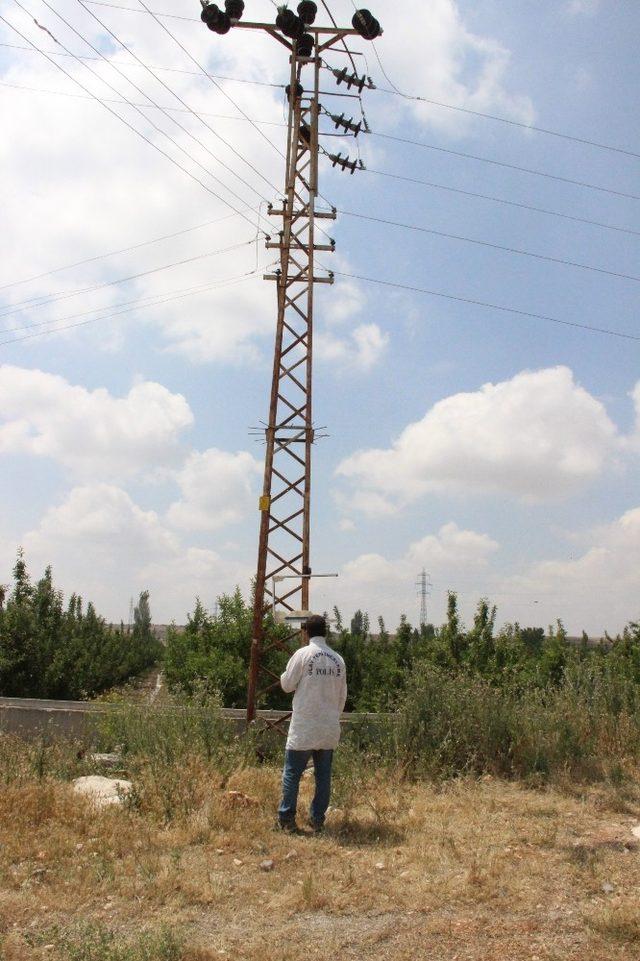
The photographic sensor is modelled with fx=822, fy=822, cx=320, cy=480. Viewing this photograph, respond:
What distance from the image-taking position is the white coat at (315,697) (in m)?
6.92

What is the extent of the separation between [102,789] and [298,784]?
194 cm

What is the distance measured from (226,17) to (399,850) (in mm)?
11710

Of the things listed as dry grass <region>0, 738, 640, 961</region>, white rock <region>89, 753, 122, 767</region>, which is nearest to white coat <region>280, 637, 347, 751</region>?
dry grass <region>0, 738, 640, 961</region>

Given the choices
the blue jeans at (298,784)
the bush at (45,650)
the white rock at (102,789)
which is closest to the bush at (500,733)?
the blue jeans at (298,784)

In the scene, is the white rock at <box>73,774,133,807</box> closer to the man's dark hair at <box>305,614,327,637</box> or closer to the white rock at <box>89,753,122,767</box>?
the white rock at <box>89,753,122,767</box>

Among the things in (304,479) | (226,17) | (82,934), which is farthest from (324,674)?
(226,17)

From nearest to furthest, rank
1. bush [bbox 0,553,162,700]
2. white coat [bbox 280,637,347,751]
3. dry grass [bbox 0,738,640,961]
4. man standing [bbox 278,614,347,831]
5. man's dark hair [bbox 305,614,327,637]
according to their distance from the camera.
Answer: dry grass [bbox 0,738,640,961]
man standing [bbox 278,614,347,831]
white coat [bbox 280,637,347,751]
man's dark hair [bbox 305,614,327,637]
bush [bbox 0,553,162,700]

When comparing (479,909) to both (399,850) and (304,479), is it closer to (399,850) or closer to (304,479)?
(399,850)

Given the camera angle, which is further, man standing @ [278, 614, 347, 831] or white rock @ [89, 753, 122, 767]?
white rock @ [89, 753, 122, 767]

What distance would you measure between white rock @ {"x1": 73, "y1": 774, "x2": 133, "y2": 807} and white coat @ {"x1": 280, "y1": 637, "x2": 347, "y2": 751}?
152 centimetres

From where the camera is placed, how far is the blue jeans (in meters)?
6.76

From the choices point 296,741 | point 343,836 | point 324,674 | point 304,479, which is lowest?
point 343,836

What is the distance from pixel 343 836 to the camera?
262 inches

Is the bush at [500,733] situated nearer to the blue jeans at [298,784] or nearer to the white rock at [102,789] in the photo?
the blue jeans at [298,784]
